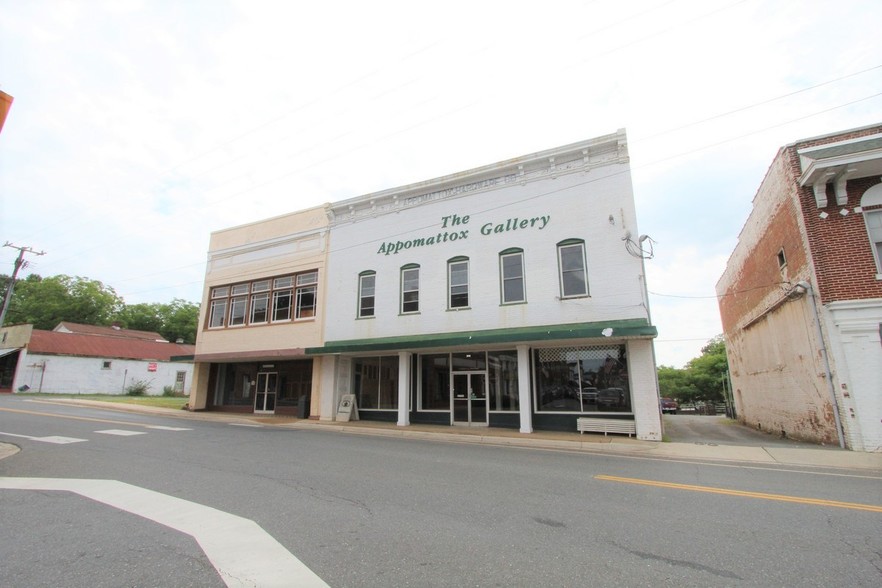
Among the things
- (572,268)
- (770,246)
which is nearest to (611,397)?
(572,268)

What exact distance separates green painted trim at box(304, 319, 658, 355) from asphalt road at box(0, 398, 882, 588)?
198 inches

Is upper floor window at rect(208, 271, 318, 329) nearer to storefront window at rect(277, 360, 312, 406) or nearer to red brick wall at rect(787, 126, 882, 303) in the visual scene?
storefront window at rect(277, 360, 312, 406)

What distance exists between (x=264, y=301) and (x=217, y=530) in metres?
19.2

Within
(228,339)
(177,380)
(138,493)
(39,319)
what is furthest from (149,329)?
(138,493)

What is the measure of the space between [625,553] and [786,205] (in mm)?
13971

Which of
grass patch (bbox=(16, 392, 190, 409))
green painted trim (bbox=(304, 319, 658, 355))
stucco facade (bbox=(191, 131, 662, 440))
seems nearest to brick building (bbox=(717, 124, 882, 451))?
stucco facade (bbox=(191, 131, 662, 440))

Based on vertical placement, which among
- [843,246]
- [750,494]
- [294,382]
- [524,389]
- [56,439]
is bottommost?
[750,494]

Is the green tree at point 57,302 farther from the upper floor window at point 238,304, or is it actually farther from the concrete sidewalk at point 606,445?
the concrete sidewalk at point 606,445

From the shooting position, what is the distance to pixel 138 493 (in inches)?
238

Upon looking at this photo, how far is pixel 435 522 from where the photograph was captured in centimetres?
500

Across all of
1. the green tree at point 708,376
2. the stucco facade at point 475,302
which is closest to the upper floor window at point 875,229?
the stucco facade at point 475,302

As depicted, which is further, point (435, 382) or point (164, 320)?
point (164, 320)

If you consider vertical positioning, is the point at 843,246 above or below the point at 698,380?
above

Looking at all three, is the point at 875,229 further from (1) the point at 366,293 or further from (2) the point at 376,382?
(2) the point at 376,382
